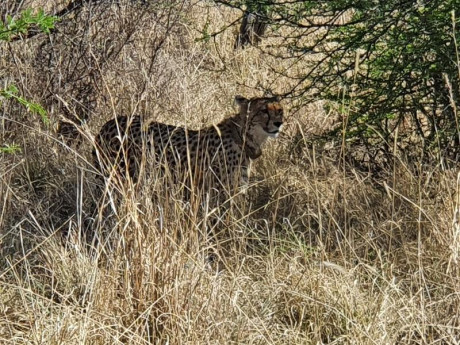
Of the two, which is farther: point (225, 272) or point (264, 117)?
point (264, 117)

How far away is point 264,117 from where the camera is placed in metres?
5.60

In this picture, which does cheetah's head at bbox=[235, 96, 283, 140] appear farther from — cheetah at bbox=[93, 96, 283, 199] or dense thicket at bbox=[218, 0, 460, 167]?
dense thicket at bbox=[218, 0, 460, 167]

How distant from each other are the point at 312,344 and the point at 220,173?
205 centimetres

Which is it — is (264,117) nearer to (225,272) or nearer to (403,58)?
(403,58)

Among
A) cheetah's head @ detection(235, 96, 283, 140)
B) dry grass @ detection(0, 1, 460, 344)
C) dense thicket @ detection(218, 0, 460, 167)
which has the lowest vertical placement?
dry grass @ detection(0, 1, 460, 344)

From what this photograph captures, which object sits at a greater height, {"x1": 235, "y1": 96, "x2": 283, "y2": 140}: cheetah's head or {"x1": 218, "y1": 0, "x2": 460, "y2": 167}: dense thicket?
{"x1": 218, "y1": 0, "x2": 460, "y2": 167}: dense thicket

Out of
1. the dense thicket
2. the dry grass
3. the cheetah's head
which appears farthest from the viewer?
the cheetah's head

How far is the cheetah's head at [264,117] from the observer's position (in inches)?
219

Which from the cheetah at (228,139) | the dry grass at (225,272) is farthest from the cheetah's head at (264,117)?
the dry grass at (225,272)

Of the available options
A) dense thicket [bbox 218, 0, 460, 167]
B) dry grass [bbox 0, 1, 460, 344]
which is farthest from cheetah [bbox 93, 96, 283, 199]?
dense thicket [bbox 218, 0, 460, 167]

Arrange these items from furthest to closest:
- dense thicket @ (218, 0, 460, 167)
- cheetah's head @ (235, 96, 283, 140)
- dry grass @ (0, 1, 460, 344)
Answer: cheetah's head @ (235, 96, 283, 140)
dense thicket @ (218, 0, 460, 167)
dry grass @ (0, 1, 460, 344)

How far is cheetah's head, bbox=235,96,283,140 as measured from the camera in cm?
555

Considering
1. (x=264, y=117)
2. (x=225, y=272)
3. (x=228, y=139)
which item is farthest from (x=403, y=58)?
(x=225, y=272)

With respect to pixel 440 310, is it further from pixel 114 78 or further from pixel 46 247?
pixel 114 78
